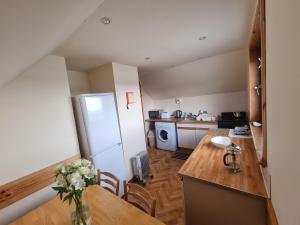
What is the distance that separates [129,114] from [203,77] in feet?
6.50

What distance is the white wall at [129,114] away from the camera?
245 centimetres

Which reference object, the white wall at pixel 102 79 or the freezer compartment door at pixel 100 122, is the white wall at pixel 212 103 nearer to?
the white wall at pixel 102 79

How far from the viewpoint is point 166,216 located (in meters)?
1.81

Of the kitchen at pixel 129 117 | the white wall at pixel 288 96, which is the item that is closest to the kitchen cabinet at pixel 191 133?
the kitchen at pixel 129 117

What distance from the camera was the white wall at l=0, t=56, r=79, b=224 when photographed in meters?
1.38

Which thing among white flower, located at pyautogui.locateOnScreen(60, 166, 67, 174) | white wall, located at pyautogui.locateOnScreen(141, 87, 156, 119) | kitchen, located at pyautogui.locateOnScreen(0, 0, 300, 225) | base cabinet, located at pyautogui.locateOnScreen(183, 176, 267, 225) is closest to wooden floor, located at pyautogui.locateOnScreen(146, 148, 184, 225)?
kitchen, located at pyautogui.locateOnScreen(0, 0, 300, 225)

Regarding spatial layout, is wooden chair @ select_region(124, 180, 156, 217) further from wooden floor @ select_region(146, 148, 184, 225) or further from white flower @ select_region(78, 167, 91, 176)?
wooden floor @ select_region(146, 148, 184, 225)

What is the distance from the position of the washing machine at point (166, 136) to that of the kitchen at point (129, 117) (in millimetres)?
887

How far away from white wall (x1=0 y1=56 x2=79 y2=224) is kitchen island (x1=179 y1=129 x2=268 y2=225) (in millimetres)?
1622

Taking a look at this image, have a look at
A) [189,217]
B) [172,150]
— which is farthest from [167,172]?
[189,217]

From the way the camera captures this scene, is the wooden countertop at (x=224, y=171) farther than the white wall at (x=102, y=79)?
No

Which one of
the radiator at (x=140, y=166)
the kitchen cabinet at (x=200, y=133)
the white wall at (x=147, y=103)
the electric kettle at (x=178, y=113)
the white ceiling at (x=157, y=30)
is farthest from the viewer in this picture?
the white wall at (x=147, y=103)

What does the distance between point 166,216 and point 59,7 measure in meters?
2.37

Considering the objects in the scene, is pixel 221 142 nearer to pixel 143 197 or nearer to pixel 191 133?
pixel 143 197
